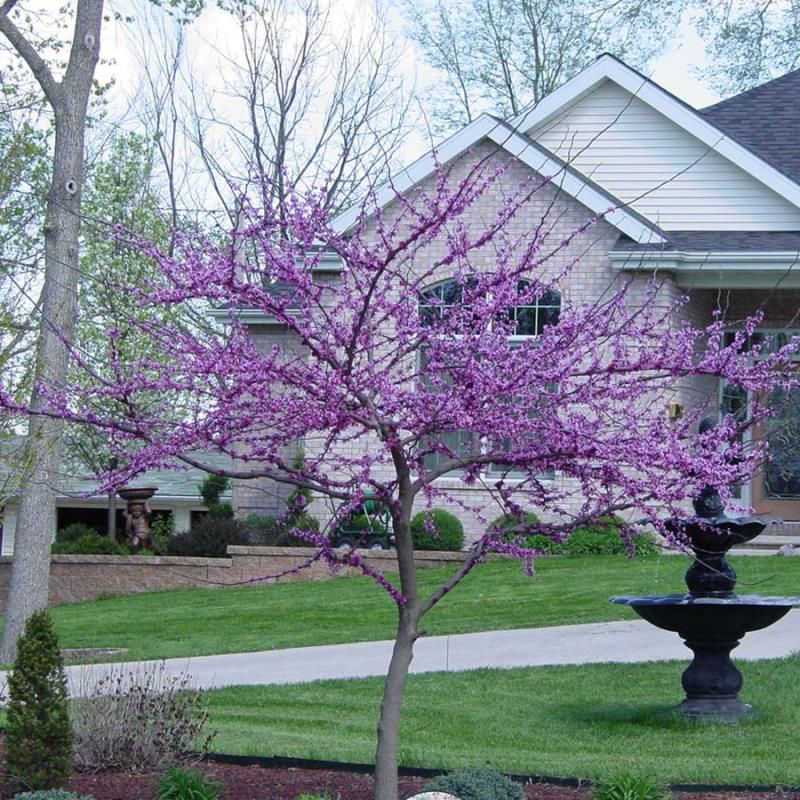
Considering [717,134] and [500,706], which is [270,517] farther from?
[500,706]

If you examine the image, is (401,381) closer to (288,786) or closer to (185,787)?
(185,787)

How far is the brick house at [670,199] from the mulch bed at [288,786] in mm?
A: 10387

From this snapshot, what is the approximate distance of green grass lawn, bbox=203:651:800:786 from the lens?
8.00 meters

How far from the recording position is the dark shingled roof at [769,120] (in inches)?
798

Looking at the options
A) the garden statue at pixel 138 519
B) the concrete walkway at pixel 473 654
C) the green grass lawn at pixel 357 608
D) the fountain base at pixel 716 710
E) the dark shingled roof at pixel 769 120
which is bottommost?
the fountain base at pixel 716 710

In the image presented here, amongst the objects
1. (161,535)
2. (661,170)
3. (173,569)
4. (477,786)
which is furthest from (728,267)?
(477,786)

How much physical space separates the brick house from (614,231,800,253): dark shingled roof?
0.08ft

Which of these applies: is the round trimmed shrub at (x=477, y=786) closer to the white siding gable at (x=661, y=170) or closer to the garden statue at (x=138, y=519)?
the white siding gable at (x=661, y=170)

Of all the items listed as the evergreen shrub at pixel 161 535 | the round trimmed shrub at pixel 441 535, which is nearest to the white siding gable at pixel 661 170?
the round trimmed shrub at pixel 441 535

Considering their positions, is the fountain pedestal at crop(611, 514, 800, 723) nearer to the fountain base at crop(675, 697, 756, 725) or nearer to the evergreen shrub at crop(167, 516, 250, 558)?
the fountain base at crop(675, 697, 756, 725)

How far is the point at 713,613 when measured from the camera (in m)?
8.98

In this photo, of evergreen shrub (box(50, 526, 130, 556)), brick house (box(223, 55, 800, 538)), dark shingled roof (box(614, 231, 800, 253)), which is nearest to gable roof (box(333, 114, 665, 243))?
brick house (box(223, 55, 800, 538))

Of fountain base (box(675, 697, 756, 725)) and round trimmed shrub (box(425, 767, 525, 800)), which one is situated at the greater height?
fountain base (box(675, 697, 756, 725))

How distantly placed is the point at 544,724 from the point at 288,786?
2519mm
